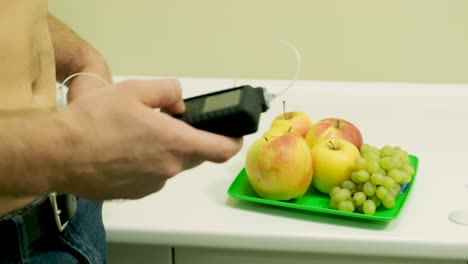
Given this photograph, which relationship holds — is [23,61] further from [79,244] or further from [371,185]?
[371,185]

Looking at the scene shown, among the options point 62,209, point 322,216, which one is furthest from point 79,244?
point 322,216

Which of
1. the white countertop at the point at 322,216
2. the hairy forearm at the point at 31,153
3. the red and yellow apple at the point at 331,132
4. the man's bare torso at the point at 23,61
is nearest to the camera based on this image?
the hairy forearm at the point at 31,153

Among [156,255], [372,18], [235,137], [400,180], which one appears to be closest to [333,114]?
[372,18]

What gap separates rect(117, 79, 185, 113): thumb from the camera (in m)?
0.59

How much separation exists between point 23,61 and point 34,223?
168 mm

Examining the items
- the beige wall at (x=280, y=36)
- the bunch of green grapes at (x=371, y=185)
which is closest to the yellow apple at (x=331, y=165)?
the bunch of green grapes at (x=371, y=185)

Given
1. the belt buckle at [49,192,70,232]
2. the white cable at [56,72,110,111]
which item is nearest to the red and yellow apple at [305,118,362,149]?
the white cable at [56,72,110,111]

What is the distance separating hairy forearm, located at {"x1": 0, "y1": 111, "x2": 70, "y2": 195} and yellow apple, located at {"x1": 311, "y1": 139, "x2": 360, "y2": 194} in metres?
0.43

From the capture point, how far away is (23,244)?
64 cm

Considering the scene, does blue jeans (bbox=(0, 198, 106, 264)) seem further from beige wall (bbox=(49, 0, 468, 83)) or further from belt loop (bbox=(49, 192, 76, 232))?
beige wall (bbox=(49, 0, 468, 83))

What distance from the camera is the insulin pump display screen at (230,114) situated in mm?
620

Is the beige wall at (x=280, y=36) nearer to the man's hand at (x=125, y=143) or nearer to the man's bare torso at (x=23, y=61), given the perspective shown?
the man's bare torso at (x=23, y=61)

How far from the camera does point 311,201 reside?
920mm

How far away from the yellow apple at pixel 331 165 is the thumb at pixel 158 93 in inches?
12.8
